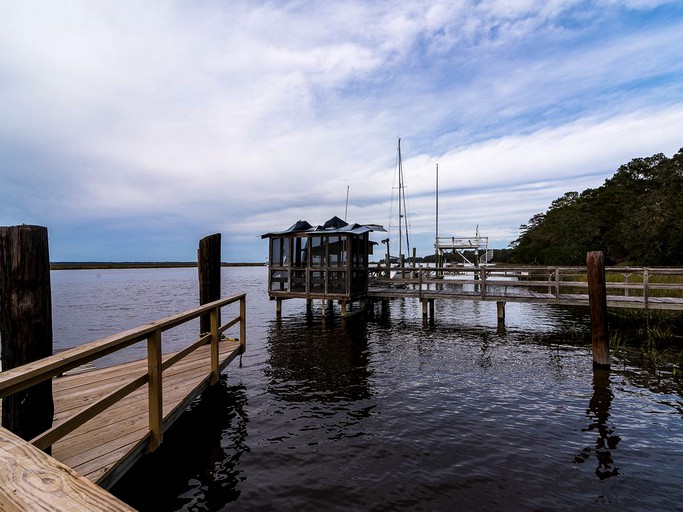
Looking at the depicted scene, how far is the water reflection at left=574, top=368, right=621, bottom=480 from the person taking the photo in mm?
5527

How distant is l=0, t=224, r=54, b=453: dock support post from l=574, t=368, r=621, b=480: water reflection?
6863mm

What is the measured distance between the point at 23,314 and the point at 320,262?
50.5 feet

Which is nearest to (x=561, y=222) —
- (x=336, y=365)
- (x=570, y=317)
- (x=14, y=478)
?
(x=570, y=317)

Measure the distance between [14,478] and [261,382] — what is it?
861 centimetres

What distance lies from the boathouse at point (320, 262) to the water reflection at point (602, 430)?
10.9 m

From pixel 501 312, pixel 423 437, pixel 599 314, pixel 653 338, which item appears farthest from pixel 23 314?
pixel 501 312

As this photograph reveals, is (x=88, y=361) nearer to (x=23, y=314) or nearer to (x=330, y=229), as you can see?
(x=23, y=314)

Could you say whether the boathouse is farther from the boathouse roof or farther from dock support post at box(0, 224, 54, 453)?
dock support post at box(0, 224, 54, 453)

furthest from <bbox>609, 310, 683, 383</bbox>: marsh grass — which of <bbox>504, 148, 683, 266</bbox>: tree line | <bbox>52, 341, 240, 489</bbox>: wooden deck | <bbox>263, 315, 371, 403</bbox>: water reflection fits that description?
<bbox>504, 148, 683, 266</bbox>: tree line

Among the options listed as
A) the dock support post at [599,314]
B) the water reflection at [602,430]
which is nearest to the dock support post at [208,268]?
the water reflection at [602,430]

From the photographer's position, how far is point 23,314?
3467mm

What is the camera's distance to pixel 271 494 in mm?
4891

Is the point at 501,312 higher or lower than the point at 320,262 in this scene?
lower

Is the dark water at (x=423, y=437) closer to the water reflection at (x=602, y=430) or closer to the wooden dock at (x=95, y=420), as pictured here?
the water reflection at (x=602, y=430)
